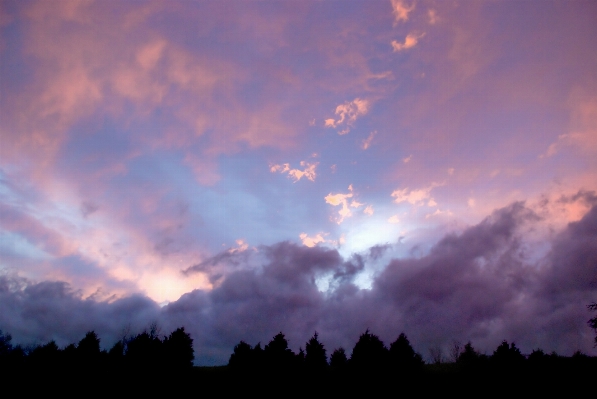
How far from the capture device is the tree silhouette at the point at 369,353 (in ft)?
165

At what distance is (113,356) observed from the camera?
69.8 meters

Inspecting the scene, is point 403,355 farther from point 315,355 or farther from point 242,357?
point 242,357

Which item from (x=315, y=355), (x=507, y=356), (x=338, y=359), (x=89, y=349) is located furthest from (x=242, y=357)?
(x=507, y=356)

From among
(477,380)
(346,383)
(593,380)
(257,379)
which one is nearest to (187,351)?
(257,379)

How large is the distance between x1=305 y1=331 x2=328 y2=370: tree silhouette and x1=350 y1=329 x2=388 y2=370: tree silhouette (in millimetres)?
5994

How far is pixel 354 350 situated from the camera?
53.2 meters

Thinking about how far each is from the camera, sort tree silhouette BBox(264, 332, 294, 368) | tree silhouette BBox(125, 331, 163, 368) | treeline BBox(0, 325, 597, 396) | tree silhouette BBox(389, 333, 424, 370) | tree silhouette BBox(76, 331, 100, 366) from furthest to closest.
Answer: tree silhouette BBox(76, 331, 100, 366) < tree silhouette BBox(125, 331, 163, 368) < tree silhouette BBox(264, 332, 294, 368) < tree silhouette BBox(389, 333, 424, 370) < treeline BBox(0, 325, 597, 396)

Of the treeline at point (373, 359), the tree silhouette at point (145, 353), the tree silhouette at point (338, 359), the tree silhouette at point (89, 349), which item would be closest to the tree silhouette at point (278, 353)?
the treeline at point (373, 359)

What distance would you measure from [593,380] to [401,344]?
2364 cm

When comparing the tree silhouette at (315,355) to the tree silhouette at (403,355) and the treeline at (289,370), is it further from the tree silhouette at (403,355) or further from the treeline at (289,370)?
the tree silhouette at (403,355)

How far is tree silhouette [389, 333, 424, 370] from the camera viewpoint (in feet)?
164

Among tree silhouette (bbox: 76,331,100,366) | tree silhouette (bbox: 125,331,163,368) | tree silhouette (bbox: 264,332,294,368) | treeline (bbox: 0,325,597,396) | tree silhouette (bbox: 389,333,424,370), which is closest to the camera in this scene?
treeline (bbox: 0,325,597,396)

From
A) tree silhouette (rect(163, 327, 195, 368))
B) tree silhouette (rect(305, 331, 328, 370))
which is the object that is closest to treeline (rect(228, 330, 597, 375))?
tree silhouette (rect(305, 331, 328, 370))

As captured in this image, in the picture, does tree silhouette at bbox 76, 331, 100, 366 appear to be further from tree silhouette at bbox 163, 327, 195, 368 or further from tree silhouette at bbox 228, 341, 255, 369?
tree silhouette at bbox 228, 341, 255, 369
